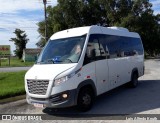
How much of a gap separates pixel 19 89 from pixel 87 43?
4.78 meters

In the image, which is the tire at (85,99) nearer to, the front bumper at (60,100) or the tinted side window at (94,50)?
the front bumper at (60,100)

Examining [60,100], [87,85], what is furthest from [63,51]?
[60,100]

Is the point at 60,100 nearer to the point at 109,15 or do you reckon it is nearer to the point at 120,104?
the point at 120,104

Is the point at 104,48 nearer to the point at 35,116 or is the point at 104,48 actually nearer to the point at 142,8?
the point at 35,116

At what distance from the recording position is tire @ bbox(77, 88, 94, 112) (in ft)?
28.8

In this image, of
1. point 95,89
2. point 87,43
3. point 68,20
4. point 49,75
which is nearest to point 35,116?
point 49,75

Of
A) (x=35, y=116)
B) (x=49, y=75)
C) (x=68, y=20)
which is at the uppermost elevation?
(x=68, y=20)

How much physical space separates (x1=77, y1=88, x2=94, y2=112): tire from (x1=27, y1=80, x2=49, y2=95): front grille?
1.06m

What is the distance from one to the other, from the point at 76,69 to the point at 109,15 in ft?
153

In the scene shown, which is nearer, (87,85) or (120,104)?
(87,85)

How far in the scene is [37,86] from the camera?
8609 millimetres

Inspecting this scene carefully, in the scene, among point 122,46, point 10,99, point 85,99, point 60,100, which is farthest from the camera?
point 122,46

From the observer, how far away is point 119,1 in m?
54.8

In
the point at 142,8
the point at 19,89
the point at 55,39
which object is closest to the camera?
the point at 55,39
